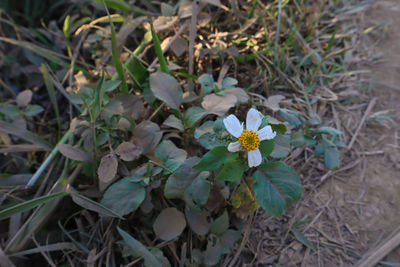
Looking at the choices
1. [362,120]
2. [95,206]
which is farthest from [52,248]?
[362,120]

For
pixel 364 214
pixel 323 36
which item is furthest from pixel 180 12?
pixel 364 214

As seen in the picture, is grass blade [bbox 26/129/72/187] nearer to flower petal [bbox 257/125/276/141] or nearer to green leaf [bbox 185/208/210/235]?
green leaf [bbox 185/208/210/235]

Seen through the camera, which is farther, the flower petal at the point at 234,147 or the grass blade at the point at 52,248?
the grass blade at the point at 52,248

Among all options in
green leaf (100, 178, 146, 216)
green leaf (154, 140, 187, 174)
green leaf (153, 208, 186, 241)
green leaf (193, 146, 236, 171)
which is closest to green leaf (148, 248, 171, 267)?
green leaf (153, 208, 186, 241)

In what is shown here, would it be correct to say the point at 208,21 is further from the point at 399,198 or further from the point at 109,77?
the point at 399,198

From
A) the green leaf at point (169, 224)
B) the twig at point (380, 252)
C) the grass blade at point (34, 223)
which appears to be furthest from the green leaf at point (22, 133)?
the twig at point (380, 252)

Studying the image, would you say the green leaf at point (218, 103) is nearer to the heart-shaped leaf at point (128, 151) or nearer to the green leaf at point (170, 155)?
the green leaf at point (170, 155)
